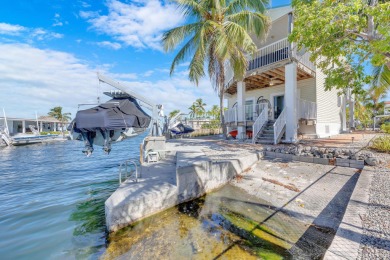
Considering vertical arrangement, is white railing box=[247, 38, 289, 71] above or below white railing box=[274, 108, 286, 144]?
above

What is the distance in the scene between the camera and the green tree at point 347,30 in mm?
5262

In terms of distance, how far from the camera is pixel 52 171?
11078 mm

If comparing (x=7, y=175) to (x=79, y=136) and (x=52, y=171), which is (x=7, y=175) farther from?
(x=79, y=136)

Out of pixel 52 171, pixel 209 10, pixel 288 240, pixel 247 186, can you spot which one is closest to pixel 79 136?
pixel 247 186

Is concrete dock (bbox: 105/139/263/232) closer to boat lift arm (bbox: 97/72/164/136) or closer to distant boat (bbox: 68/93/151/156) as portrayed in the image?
distant boat (bbox: 68/93/151/156)

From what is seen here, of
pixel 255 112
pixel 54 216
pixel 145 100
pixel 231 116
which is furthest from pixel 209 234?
pixel 255 112

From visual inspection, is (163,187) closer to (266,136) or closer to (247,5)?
(266,136)

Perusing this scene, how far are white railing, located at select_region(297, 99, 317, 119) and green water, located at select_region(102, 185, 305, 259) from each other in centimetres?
872

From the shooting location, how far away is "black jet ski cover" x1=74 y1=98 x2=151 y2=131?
5051 mm

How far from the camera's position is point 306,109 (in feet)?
39.6

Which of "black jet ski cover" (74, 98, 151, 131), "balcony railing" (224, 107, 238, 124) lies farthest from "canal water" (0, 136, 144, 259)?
"balcony railing" (224, 107, 238, 124)

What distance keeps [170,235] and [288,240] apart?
2.15 metres

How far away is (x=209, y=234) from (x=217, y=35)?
400 inches

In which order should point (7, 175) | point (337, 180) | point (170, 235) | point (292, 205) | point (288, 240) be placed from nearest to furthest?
1. point (288, 240)
2. point (170, 235)
3. point (292, 205)
4. point (337, 180)
5. point (7, 175)
